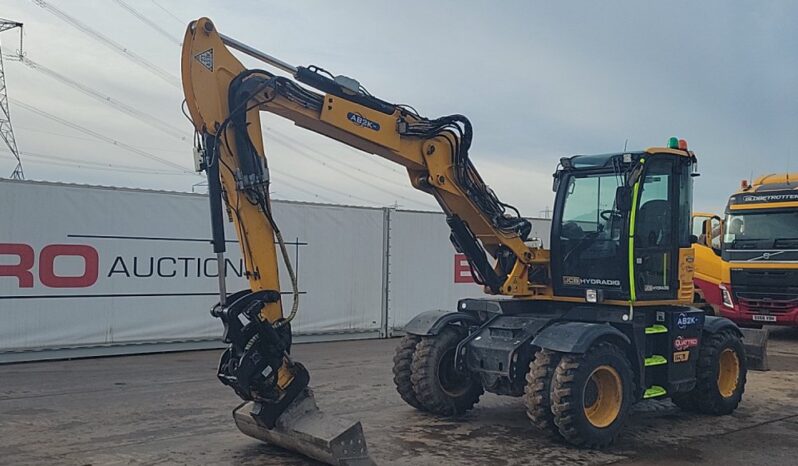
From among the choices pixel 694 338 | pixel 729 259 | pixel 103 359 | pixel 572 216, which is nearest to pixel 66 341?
pixel 103 359

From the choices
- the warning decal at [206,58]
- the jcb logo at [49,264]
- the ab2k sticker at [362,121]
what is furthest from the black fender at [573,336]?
the jcb logo at [49,264]

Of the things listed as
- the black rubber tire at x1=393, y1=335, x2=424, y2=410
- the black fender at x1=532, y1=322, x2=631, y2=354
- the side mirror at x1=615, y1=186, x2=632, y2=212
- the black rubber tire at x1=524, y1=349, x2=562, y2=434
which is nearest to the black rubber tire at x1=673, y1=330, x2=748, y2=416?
the black fender at x1=532, y1=322, x2=631, y2=354

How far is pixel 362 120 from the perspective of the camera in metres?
7.48

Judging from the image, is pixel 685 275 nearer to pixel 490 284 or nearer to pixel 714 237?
pixel 490 284

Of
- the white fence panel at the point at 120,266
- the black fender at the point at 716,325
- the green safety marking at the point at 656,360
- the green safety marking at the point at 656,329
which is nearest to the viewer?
the green safety marking at the point at 656,360

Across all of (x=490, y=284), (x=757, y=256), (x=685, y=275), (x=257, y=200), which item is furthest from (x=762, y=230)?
(x=257, y=200)

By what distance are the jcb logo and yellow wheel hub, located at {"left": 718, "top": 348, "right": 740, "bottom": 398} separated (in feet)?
30.9

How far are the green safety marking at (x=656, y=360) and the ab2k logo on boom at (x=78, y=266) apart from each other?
8.26m

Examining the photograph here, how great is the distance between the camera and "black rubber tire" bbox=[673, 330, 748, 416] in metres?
8.81

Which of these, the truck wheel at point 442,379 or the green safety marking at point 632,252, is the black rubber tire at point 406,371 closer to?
the truck wheel at point 442,379

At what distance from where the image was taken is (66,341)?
12.4m

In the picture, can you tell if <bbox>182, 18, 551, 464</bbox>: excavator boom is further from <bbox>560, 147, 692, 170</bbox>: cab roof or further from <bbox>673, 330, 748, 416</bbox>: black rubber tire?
<bbox>673, 330, 748, 416</bbox>: black rubber tire

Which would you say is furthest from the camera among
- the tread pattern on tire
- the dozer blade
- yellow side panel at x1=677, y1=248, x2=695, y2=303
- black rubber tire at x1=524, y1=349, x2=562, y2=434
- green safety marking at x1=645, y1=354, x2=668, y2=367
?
the tread pattern on tire

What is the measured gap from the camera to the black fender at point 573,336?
7246 mm
